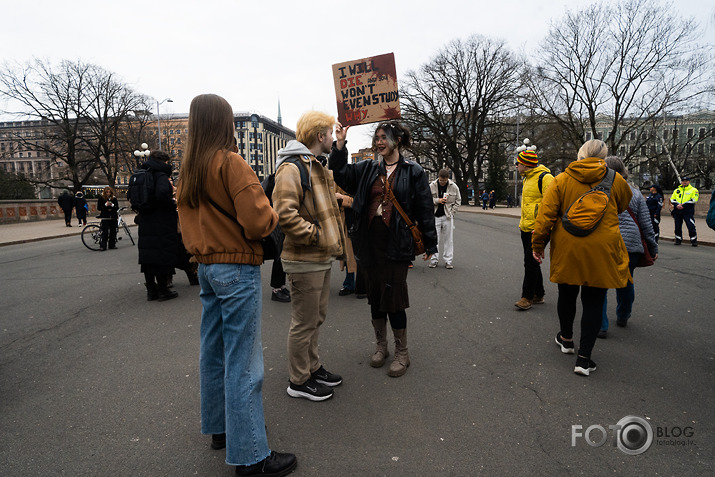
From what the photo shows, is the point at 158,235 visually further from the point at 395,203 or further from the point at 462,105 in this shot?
the point at 462,105

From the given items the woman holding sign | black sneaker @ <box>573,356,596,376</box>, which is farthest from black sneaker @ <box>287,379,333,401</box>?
black sneaker @ <box>573,356,596,376</box>

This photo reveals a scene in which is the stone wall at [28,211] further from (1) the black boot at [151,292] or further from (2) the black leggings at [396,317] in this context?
(2) the black leggings at [396,317]

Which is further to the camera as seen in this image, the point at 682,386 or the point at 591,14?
the point at 591,14

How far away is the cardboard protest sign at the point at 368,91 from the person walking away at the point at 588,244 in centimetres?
169

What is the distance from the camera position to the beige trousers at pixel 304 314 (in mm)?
2902

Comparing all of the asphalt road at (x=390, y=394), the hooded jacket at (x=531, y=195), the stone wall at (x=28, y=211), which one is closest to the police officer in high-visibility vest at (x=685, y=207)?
the asphalt road at (x=390, y=394)

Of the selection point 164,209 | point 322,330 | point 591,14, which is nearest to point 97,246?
point 164,209

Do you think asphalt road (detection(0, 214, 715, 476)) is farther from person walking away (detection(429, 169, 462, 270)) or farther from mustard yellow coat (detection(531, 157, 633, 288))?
person walking away (detection(429, 169, 462, 270))

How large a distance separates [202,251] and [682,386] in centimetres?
349

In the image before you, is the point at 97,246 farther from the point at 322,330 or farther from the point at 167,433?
the point at 167,433

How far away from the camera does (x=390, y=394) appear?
3.12 m

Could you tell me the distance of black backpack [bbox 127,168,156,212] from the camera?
219 inches

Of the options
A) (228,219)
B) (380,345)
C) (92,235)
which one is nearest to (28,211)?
(92,235)

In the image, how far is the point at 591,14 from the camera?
27469 millimetres
